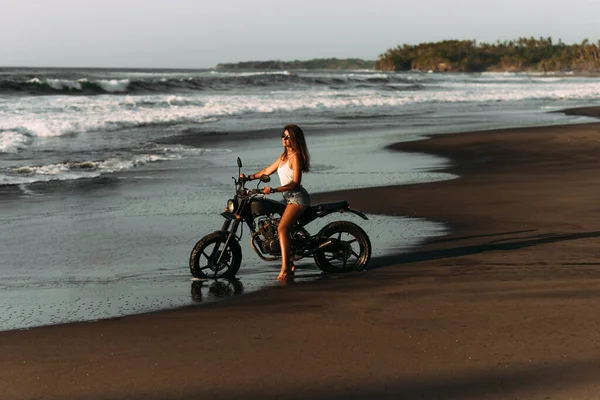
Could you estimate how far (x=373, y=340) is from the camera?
518 cm

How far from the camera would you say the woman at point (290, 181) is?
7.37 meters

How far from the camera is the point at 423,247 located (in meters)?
8.61

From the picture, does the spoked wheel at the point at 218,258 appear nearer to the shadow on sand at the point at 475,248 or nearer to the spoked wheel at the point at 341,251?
the spoked wheel at the point at 341,251

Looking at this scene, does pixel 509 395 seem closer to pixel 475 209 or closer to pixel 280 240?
pixel 280 240

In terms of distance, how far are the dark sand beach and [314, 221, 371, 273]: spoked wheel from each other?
0.68 feet

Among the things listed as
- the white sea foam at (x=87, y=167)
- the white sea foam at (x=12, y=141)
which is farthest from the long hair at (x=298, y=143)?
the white sea foam at (x=12, y=141)

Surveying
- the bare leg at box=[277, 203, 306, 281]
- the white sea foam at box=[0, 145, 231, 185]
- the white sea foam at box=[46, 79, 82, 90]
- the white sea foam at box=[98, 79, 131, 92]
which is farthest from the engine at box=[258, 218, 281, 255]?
the white sea foam at box=[98, 79, 131, 92]

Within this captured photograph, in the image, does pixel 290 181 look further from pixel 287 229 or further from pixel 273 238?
pixel 273 238

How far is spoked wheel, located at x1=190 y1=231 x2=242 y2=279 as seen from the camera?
293 inches

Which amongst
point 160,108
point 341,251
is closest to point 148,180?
point 341,251

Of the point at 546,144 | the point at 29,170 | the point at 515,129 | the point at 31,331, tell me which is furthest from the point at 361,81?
the point at 31,331

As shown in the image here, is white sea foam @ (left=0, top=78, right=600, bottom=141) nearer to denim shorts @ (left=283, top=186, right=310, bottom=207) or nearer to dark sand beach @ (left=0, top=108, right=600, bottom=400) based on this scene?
denim shorts @ (left=283, top=186, right=310, bottom=207)

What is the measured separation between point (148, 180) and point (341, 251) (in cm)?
798

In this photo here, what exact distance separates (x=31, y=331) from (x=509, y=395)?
3.16 meters
